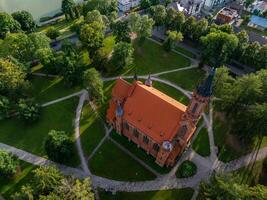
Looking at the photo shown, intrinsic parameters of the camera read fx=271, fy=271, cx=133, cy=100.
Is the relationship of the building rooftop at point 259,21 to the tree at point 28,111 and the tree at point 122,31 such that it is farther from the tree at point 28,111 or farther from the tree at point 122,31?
the tree at point 28,111

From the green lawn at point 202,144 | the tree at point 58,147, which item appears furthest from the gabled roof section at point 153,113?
the tree at point 58,147

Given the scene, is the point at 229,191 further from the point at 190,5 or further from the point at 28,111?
the point at 190,5

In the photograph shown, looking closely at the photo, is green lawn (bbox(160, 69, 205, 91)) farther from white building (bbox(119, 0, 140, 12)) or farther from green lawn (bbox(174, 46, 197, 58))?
white building (bbox(119, 0, 140, 12))

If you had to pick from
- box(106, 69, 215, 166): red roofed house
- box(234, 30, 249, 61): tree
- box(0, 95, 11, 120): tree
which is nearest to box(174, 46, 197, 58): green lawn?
box(234, 30, 249, 61): tree

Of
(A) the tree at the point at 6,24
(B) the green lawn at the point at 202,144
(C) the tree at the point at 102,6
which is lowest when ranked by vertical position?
(B) the green lawn at the point at 202,144

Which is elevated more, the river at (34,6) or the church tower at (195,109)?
the church tower at (195,109)

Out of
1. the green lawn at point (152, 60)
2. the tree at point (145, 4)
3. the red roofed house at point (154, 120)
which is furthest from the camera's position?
the tree at point (145, 4)

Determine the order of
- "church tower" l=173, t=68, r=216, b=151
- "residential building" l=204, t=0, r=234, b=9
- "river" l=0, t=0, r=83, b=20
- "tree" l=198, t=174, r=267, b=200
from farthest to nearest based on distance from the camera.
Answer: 1. "river" l=0, t=0, r=83, b=20
2. "residential building" l=204, t=0, r=234, b=9
3. "tree" l=198, t=174, r=267, b=200
4. "church tower" l=173, t=68, r=216, b=151

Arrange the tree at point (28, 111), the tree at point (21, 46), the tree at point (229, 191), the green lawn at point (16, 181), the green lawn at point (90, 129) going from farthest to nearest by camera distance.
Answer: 1. the tree at point (21, 46)
2. the tree at point (28, 111)
3. the green lawn at point (90, 129)
4. the green lawn at point (16, 181)
5. the tree at point (229, 191)
